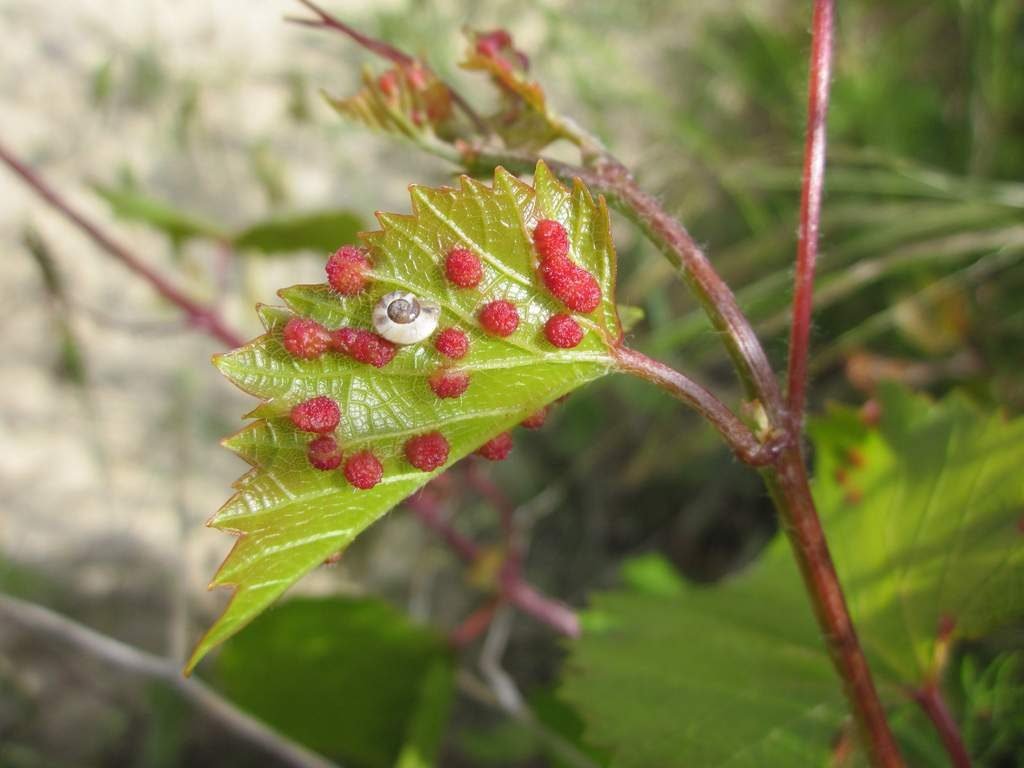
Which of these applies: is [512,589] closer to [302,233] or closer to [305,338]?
[302,233]

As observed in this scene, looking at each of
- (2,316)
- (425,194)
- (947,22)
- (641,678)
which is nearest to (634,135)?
(947,22)

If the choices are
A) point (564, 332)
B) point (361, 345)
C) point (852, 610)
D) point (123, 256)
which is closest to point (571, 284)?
point (564, 332)

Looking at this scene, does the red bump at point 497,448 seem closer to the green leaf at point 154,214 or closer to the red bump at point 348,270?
the red bump at point 348,270

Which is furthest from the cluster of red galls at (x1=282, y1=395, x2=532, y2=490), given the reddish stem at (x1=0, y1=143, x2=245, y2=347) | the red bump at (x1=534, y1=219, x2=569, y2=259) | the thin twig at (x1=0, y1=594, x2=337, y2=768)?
the reddish stem at (x1=0, y1=143, x2=245, y2=347)

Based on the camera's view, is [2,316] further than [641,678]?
Yes

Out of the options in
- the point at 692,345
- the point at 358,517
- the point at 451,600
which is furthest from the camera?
the point at 451,600

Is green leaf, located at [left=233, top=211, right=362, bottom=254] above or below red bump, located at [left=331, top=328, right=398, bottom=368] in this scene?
above

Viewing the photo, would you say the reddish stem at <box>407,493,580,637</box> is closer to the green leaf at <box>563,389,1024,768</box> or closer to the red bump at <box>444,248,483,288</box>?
the green leaf at <box>563,389,1024,768</box>

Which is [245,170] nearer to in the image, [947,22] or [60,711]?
[60,711]
